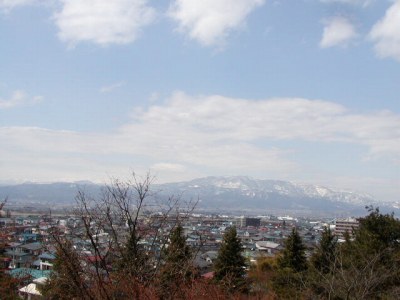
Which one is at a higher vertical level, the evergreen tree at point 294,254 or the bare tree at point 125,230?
the bare tree at point 125,230

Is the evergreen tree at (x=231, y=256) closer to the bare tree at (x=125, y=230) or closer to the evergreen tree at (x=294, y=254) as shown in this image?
the evergreen tree at (x=294, y=254)

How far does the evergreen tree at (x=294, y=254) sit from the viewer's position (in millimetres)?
17844

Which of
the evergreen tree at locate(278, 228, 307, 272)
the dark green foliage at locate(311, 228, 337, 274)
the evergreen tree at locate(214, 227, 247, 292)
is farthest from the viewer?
the evergreen tree at locate(278, 228, 307, 272)

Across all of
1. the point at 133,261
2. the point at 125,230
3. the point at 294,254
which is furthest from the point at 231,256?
the point at 133,261

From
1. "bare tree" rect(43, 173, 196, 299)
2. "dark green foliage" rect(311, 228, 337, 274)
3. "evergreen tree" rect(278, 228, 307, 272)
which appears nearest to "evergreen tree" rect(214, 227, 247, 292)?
"evergreen tree" rect(278, 228, 307, 272)

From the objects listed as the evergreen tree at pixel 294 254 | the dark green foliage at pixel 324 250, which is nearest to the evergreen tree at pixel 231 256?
the evergreen tree at pixel 294 254

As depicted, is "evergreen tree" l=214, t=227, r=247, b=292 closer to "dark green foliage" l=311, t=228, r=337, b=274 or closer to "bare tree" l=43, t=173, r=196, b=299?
"dark green foliage" l=311, t=228, r=337, b=274

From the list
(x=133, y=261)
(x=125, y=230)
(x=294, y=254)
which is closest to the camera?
(x=133, y=261)

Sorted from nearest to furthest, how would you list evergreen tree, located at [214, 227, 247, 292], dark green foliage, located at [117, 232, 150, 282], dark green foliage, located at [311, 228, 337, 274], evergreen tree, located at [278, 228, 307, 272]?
dark green foliage, located at [117, 232, 150, 282] → dark green foliage, located at [311, 228, 337, 274] → evergreen tree, located at [214, 227, 247, 292] → evergreen tree, located at [278, 228, 307, 272]

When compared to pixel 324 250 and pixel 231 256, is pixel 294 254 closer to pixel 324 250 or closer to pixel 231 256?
pixel 324 250

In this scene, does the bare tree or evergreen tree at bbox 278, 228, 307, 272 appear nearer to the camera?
the bare tree

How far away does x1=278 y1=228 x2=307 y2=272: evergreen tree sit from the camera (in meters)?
17.8

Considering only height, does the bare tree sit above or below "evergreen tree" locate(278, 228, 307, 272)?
above

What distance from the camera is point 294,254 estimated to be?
17984 mm
